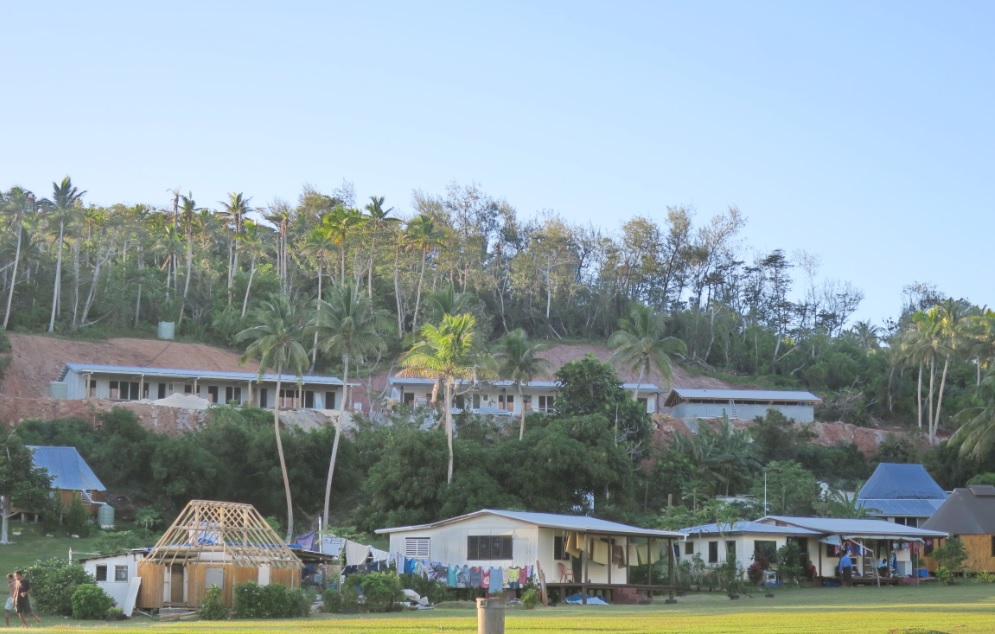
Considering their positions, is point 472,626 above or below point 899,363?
below

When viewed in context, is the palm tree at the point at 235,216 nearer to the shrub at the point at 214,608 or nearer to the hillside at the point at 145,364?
the hillside at the point at 145,364

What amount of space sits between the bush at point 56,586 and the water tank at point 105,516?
75.0 ft

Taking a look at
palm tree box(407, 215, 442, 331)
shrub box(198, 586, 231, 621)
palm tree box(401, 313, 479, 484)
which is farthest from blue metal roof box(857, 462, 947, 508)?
shrub box(198, 586, 231, 621)

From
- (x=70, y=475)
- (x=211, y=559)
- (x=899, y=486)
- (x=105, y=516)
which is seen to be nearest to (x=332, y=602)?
(x=211, y=559)

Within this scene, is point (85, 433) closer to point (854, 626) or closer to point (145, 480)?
point (145, 480)

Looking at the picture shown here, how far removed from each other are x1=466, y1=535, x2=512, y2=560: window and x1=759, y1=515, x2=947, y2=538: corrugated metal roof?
14.6m

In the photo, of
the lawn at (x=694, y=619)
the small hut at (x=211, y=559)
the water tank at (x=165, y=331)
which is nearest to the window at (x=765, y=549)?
the lawn at (x=694, y=619)

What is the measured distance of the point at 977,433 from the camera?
66312 mm

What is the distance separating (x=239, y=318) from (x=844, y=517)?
44430 mm

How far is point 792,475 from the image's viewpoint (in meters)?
63.9

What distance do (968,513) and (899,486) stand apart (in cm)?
1150

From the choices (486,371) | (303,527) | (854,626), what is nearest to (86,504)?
(303,527)

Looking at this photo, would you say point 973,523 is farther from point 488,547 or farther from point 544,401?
point 544,401

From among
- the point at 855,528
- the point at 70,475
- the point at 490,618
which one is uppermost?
the point at 70,475
